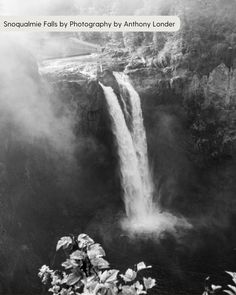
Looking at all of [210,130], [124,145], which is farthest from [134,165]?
[210,130]

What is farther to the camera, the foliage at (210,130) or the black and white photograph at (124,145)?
the foliage at (210,130)

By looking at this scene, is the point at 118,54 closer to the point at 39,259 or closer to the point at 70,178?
the point at 70,178

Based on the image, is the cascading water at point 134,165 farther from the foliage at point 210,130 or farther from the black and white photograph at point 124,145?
the foliage at point 210,130

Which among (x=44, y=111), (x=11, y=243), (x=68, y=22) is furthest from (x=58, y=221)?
(x=68, y=22)

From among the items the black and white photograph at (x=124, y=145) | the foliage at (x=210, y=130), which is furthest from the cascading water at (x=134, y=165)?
the foliage at (x=210, y=130)

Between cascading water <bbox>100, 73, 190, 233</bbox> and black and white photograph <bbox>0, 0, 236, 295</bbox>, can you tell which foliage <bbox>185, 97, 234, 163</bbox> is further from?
Answer: cascading water <bbox>100, 73, 190, 233</bbox>

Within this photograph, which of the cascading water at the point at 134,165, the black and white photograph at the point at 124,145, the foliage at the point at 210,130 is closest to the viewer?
the black and white photograph at the point at 124,145
